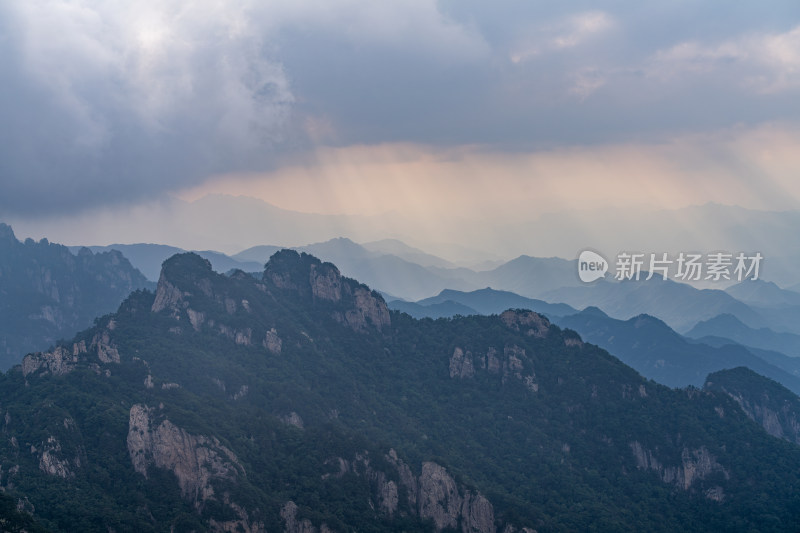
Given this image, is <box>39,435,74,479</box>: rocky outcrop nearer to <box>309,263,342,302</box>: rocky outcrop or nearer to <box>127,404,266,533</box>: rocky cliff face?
<box>127,404,266,533</box>: rocky cliff face

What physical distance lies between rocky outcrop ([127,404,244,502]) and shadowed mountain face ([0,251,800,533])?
219mm

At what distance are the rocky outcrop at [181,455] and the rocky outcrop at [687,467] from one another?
259 ft

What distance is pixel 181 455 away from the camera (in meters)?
96.6

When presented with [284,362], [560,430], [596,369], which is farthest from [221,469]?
[596,369]

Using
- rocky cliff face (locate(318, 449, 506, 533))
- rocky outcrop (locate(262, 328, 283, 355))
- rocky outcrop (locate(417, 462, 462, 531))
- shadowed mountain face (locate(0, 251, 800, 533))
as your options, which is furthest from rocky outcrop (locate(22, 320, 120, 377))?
rocky outcrop (locate(417, 462, 462, 531))

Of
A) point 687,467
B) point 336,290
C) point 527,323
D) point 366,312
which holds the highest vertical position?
point 336,290

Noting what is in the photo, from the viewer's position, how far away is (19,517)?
7175cm

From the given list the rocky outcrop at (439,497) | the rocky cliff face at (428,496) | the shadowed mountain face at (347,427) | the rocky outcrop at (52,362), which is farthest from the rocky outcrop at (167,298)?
the rocky outcrop at (439,497)

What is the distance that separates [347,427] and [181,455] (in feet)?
133

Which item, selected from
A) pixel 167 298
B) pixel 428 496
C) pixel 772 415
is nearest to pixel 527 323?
pixel 772 415

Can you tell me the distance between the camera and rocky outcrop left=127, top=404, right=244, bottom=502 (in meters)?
94.9

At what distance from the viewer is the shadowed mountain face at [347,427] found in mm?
94625

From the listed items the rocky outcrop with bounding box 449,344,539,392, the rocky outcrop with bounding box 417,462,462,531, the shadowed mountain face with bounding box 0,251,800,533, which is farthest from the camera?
the rocky outcrop with bounding box 449,344,539,392

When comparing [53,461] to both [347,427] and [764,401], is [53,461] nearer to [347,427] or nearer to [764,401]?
[347,427]
